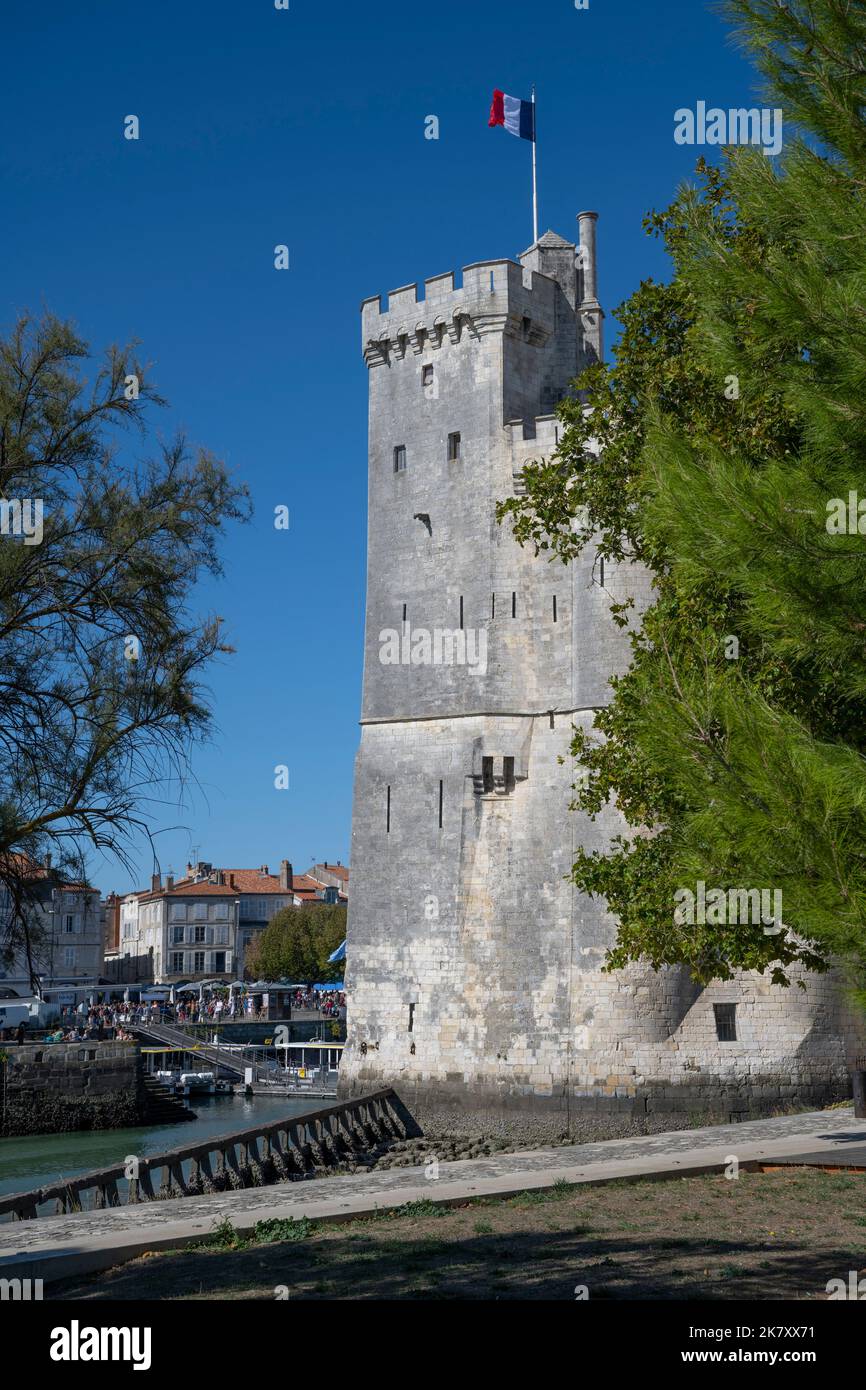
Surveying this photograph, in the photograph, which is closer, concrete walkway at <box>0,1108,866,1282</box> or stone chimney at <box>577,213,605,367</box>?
concrete walkway at <box>0,1108,866,1282</box>

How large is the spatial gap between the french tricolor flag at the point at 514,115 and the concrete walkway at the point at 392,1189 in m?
24.4

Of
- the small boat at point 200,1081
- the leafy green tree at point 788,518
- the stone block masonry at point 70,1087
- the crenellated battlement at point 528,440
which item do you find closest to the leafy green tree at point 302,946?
the small boat at point 200,1081

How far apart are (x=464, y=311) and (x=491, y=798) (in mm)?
11469

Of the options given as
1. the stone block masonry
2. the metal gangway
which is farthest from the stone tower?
the metal gangway

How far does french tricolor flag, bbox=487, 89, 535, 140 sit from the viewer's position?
33250mm

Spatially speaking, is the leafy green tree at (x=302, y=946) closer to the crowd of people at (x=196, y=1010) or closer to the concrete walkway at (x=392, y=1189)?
the crowd of people at (x=196, y=1010)

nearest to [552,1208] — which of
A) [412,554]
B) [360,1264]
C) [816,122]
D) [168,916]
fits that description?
[360,1264]

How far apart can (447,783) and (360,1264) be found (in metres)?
20.0

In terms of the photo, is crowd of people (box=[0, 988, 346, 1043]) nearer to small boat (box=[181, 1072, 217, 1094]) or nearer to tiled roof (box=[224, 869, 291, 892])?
small boat (box=[181, 1072, 217, 1094])

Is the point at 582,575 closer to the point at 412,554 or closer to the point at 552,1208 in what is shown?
the point at 412,554

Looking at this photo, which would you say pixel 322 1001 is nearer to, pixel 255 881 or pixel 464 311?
pixel 255 881

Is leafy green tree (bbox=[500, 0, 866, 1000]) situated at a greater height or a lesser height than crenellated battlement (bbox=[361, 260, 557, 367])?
lesser

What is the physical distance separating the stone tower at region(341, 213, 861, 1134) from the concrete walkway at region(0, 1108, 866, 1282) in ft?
20.6

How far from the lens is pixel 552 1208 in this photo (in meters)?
13.4
